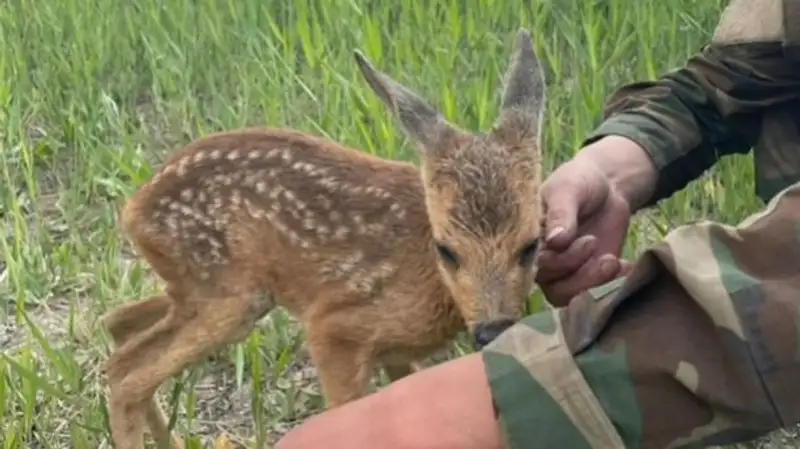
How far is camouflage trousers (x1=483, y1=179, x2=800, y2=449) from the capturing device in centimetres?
182

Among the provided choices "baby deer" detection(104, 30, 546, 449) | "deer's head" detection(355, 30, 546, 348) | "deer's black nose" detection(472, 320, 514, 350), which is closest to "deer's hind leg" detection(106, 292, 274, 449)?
"baby deer" detection(104, 30, 546, 449)

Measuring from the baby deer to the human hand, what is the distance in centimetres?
17

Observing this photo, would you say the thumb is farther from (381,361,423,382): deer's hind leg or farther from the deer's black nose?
(381,361,423,382): deer's hind leg

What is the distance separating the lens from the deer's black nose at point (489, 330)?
100 inches

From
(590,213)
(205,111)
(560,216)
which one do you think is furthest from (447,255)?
(205,111)

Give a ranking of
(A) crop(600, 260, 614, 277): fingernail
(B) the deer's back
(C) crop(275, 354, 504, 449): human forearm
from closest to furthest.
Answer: (C) crop(275, 354, 504, 449): human forearm, (A) crop(600, 260, 614, 277): fingernail, (B) the deer's back

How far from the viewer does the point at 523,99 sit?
9.24 ft

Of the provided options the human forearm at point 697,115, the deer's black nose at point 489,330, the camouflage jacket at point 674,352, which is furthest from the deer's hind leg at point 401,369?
the camouflage jacket at point 674,352

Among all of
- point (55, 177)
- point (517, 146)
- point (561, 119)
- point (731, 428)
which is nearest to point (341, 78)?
point (561, 119)

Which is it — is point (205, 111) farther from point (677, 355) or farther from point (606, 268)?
point (677, 355)

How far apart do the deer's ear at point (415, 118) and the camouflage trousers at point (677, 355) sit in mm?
896

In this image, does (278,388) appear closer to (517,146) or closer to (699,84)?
(517,146)

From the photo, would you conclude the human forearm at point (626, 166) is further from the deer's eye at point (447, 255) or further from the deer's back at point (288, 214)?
the deer's eye at point (447, 255)

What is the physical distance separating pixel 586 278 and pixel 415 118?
0.53 meters
